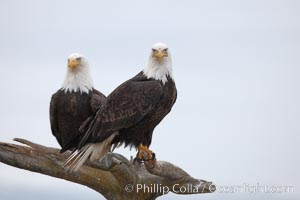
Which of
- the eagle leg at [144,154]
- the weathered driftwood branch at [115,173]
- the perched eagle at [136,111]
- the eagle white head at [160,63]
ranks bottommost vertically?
the weathered driftwood branch at [115,173]

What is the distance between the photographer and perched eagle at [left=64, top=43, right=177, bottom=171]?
1105 centimetres

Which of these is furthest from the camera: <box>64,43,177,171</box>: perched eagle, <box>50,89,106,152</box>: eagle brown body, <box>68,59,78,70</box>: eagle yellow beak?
<box>68,59,78,70</box>: eagle yellow beak

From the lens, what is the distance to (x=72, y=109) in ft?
39.3

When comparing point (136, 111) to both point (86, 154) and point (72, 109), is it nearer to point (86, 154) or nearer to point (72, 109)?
point (86, 154)

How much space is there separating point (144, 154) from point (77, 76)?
5.88 ft

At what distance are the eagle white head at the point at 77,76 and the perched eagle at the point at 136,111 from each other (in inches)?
36.4

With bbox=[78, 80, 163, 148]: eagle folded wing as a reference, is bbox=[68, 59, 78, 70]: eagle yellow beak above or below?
above

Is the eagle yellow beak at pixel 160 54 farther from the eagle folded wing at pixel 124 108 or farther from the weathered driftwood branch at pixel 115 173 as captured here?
the weathered driftwood branch at pixel 115 173

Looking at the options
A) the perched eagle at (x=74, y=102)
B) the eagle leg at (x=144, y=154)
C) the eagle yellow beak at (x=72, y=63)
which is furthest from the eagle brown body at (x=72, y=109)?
the eagle leg at (x=144, y=154)

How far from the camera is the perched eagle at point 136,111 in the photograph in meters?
11.1

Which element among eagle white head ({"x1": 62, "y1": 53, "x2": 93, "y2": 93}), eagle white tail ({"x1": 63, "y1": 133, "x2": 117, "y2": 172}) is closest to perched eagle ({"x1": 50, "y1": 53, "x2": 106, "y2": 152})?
eagle white head ({"x1": 62, "y1": 53, "x2": 93, "y2": 93})

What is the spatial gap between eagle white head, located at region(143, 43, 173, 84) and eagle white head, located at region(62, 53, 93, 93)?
1257 millimetres

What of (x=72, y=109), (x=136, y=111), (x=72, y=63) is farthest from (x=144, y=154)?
(x=72, y=63)

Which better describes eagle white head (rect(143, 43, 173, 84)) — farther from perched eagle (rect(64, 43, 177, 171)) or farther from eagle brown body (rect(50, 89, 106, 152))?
eagle brown body (rect(50, 89, 106, 152))
